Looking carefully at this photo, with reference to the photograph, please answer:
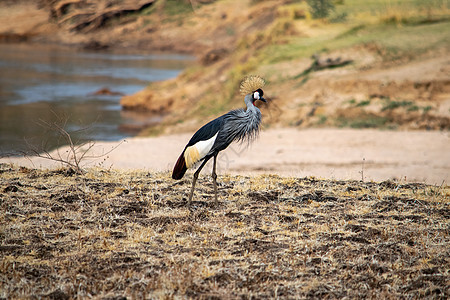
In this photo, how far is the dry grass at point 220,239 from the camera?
4.38 m

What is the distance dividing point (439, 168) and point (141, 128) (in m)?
12.7

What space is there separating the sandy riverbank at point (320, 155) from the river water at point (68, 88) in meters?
1.31

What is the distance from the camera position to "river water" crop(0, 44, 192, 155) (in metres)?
18.9

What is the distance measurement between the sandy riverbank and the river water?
51.6 inches

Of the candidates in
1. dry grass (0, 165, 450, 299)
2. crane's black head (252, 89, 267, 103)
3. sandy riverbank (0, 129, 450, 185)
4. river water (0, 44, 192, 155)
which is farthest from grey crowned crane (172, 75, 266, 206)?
river water (0, 44, 192, 155)

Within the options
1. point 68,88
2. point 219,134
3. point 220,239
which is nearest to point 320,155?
point 219,134

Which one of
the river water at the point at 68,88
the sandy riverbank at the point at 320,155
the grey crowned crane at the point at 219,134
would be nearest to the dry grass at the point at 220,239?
the grey crowned crane at the point at 219,134

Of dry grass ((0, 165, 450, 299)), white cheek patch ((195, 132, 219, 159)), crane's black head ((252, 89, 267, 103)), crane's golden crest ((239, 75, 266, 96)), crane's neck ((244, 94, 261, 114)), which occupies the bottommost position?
dry grass ((0, 165, 450, 299))

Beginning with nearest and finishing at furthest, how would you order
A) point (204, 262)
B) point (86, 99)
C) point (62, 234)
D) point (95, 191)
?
point (204, 262), point (62, 234), point (95, 191), point (86, 99)

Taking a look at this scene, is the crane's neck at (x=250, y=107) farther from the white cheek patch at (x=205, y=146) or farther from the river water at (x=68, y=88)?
the river water at (x=68, y=88)

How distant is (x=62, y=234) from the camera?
5.34m

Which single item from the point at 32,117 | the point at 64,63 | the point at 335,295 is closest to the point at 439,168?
the point at 335,295

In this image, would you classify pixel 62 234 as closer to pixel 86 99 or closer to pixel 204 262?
pixel 204 262

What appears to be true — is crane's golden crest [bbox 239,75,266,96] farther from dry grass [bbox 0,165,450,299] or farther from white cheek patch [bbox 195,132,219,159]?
dry grass [bbox 0,165,450,299]
